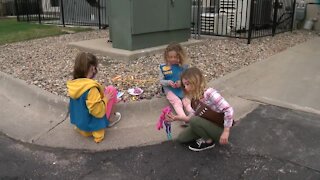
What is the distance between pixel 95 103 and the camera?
139 inches

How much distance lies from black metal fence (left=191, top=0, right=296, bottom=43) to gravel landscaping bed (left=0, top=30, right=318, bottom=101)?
0.68m

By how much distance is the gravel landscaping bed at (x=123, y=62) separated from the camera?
5.07 m

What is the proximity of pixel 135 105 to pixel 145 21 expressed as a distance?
8.78 feet

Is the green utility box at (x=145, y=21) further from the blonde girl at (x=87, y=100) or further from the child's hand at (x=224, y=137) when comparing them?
the child's hand at (x=224, y=137)

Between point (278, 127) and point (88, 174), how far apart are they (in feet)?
6.65

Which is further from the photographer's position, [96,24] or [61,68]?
[96,24]

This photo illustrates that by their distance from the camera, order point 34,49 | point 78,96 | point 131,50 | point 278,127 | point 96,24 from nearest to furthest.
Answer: point 78,96 → point 278,127 → point 131,50 → point 34,49 → point 96,24

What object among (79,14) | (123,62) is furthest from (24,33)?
(123,62)

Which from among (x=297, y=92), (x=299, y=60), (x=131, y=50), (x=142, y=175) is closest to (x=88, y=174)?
(x=142, y=175)

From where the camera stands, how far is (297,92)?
4.90 meters

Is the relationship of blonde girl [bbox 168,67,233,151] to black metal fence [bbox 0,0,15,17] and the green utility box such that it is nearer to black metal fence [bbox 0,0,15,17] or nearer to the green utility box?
the green utility box

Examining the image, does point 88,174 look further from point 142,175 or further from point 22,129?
point 22,129

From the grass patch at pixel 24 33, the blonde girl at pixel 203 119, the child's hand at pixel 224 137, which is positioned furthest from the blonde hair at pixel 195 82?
the grass patch at pixel 24 33

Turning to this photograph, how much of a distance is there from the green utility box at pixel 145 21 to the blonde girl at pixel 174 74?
2.34 m
